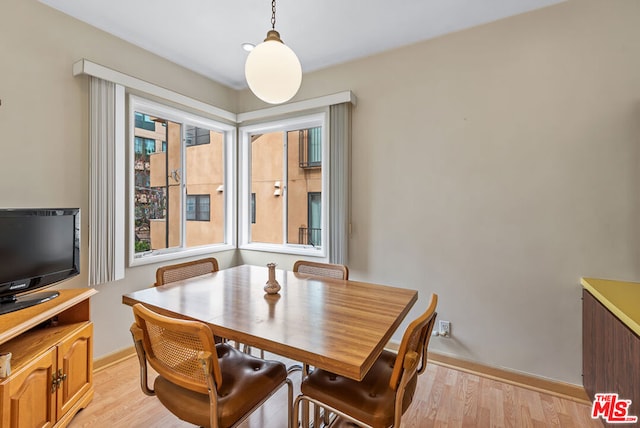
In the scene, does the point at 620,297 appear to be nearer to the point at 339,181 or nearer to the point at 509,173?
the point at 509,173

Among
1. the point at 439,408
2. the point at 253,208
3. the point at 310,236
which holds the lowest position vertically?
the point at 439,408

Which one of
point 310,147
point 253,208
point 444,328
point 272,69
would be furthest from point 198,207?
point 444,328

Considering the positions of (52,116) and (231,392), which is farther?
(52,116)

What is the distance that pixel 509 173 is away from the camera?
2.15 meters

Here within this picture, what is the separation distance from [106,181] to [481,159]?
2.89 m

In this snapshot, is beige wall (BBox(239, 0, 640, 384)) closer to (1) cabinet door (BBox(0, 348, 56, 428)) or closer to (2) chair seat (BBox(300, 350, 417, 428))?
(2) chair seat (BBox(300, 350, 417, 428))

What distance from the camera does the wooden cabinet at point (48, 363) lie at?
133 cm

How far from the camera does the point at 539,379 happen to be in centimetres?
207

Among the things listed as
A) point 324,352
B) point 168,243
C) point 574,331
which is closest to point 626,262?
point 574,331

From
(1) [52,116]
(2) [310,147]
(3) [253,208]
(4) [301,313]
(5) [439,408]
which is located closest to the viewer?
(4) [301,313]

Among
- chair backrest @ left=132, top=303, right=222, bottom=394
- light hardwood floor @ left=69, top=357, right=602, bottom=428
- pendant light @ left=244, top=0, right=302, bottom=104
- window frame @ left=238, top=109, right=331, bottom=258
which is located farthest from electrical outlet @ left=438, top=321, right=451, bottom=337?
pendant light @ left=244, top=0, right=302, bottom=104

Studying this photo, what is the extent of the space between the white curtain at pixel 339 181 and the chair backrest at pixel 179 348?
1807mm

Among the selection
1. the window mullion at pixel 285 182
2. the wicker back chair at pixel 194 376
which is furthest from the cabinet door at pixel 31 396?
the window mullion at pixel 285 182

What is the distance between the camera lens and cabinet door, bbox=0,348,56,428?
1293 millimetres
